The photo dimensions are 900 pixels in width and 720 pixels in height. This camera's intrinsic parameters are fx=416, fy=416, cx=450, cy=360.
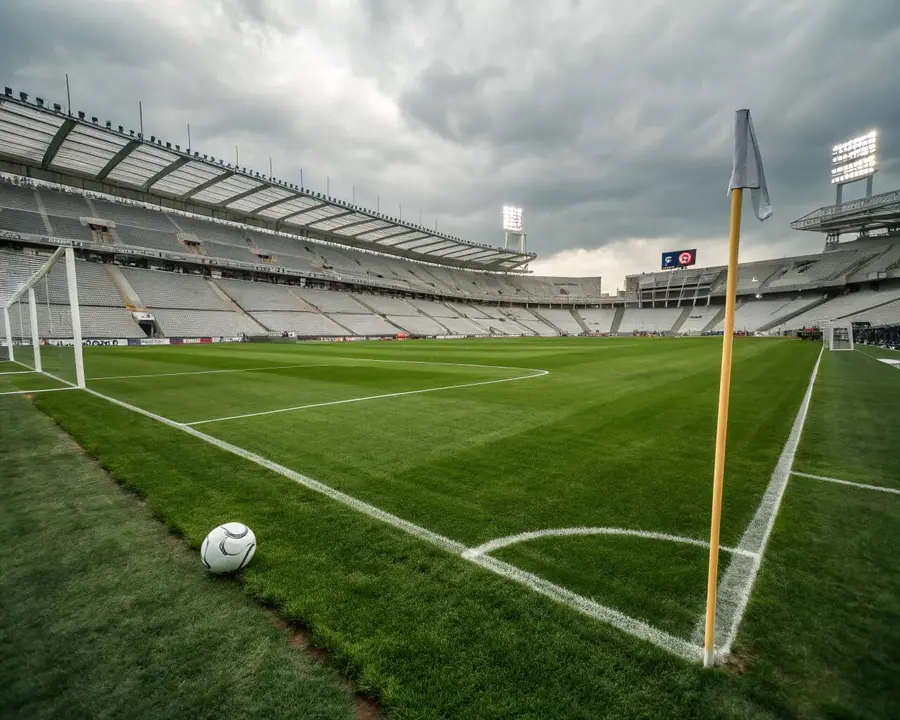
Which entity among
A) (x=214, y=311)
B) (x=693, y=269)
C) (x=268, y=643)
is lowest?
(x=268, y=643)

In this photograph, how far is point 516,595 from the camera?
2.62m

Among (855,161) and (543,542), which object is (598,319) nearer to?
(855,161)

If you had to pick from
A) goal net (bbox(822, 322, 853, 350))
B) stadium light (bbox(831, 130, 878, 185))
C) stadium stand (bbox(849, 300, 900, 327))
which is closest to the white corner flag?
goal net (bbox(822, 322, 853, 350))

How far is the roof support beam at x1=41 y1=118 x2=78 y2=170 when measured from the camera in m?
30.5

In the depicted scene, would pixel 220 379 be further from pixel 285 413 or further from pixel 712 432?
pixel 712 432

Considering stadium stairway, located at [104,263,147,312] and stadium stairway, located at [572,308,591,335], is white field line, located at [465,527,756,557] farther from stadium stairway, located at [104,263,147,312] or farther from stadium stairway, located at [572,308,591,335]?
stadium stairway, located at [572,308,591,335]

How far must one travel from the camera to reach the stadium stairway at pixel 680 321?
78.9 meters

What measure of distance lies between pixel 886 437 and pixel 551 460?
18.1 ft

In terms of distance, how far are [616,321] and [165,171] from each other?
81270mm

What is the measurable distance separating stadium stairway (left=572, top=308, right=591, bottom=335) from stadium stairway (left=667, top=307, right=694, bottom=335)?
15.7 meters

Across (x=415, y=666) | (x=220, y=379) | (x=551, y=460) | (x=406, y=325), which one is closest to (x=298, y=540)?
(x=415, y=666)

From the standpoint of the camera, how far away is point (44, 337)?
30.7 m

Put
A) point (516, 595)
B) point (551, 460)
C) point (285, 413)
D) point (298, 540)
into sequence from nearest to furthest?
point (516, 595) < point (298, 540) < point (551, 460) < point (285, 413)

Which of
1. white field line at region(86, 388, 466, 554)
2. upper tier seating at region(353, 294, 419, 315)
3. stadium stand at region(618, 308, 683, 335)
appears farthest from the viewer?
stadium stand at region(618, 308, 683, 335)
